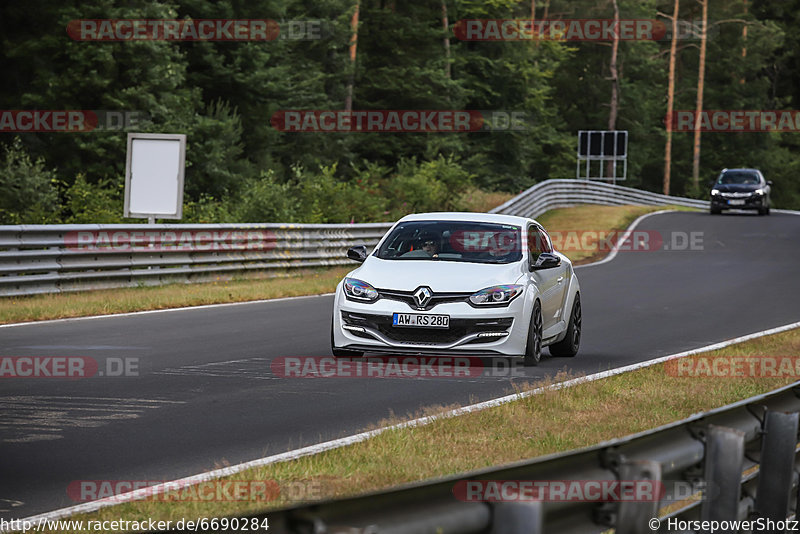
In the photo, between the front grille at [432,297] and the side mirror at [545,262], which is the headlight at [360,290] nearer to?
the front grille at [432,297]

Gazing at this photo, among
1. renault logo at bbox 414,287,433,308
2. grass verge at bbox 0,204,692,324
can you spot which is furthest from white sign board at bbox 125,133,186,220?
renault logo at bbox 414,287,433,308

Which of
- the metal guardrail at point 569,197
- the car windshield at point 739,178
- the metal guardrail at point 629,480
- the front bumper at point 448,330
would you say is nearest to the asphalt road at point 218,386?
the front bumper at point 448,330

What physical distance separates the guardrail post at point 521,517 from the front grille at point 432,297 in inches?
345

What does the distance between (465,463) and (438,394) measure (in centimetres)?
324

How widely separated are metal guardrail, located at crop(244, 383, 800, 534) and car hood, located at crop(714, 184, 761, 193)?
4293 cm

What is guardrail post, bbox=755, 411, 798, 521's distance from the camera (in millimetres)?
5574

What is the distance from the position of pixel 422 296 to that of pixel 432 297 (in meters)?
0.10

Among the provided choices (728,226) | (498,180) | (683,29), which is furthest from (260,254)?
(683,29)

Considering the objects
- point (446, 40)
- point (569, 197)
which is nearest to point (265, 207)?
point (569, 197)

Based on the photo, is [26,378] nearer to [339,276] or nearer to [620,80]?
[339,276]

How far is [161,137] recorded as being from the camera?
24.3 metres

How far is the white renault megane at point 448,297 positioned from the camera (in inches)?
494

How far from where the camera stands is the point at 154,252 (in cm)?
2169

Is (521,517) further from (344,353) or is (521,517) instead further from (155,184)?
(155,184)
